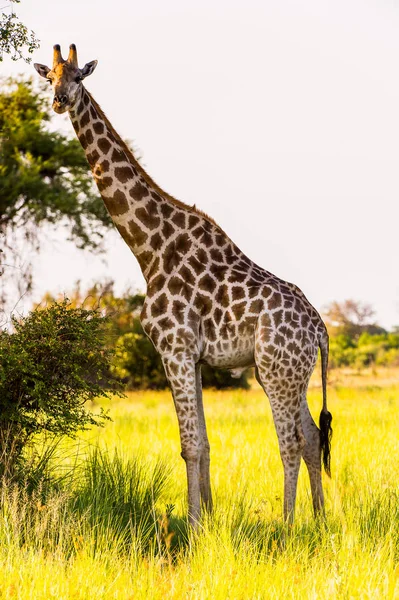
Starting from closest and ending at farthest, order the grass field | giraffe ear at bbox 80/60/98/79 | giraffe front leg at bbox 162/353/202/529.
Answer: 1. the grass field
2. giraffe front leg at bbox 162/353/202/529
3. giraffe ear at bbox 80/60/98/79

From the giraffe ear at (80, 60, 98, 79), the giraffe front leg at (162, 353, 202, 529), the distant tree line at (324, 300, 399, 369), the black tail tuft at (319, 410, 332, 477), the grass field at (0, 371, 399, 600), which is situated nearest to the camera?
the grass field at (0, 371, 399, 600)

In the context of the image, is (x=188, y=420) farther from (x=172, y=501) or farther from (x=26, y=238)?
(x=26, y=238)

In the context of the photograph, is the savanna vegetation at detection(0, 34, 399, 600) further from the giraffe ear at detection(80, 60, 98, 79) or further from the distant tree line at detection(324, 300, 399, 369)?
the distant tree line at detection(324, 300, 399, 369)

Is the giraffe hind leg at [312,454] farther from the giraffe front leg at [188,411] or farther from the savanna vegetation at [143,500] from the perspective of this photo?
the giraffe front leg at [188,411]

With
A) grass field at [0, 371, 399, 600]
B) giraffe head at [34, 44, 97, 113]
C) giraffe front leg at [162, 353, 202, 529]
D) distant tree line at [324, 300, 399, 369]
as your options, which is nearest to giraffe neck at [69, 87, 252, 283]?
giraffe head at [34, 44, 97, 113]

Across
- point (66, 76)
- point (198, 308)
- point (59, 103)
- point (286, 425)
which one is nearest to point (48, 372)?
point (198, 308)

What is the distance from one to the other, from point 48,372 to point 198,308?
5.16ft

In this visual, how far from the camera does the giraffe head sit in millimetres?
6660

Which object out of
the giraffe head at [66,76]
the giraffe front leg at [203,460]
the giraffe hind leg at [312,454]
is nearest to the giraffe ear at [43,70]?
the giraffe head at [66,76]

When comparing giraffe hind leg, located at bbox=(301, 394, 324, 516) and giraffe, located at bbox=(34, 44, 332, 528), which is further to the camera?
giraffe hind leg, located at bbox=(301, 394, 324, 516)

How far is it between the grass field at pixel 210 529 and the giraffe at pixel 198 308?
46 centimetres

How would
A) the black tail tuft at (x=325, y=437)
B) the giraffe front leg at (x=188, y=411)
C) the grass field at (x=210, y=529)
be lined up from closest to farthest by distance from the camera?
the grass field at (x=210, y=529) < the giraffe front leg at (x=188, y=411) < the black tail tuft at (x=325, y=437)

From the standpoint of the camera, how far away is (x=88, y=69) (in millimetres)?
6828

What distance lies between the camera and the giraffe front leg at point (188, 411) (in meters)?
6.52
